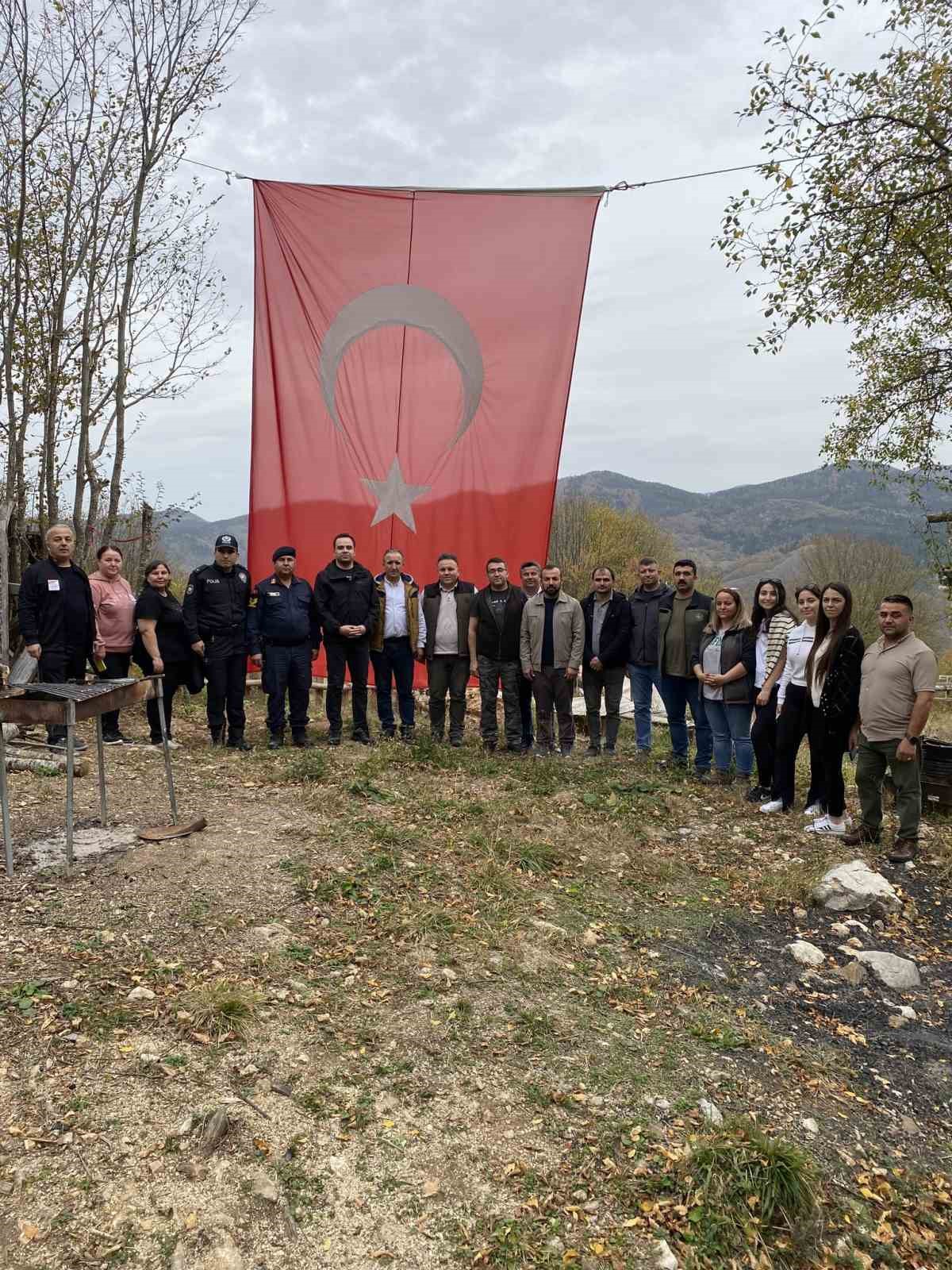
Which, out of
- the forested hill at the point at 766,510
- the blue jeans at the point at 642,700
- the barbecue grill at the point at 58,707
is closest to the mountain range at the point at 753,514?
the forested hill at the point at 766,510

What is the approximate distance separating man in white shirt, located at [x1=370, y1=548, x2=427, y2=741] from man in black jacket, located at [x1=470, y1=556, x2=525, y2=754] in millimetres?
555

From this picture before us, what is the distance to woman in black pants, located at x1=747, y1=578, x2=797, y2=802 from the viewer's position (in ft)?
22.3

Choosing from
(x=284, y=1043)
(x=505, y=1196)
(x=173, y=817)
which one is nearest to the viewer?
(x=505, y=1196)

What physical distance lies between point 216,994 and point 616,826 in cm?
340

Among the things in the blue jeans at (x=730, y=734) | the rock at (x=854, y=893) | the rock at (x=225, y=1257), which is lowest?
the rock at (x=225, y=1257)

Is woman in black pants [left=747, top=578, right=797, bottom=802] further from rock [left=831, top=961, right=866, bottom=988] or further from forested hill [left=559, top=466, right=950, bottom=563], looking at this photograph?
forested hill [left=559, top=466, right=950, bottom=563]

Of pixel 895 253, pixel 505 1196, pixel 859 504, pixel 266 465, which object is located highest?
pixel 859 504

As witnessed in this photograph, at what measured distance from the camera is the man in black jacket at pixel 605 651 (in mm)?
7992

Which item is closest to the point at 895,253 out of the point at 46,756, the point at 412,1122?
the point at 412,1122

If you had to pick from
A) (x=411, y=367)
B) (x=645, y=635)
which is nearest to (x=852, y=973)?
(x=645, y=635)

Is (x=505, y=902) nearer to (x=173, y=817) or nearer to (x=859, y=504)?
(x=173, y=817)

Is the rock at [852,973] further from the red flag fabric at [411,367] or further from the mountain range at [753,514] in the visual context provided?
the mountain range at [753,514]

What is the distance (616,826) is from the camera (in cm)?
607

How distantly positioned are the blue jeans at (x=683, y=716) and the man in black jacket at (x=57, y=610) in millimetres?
5272
